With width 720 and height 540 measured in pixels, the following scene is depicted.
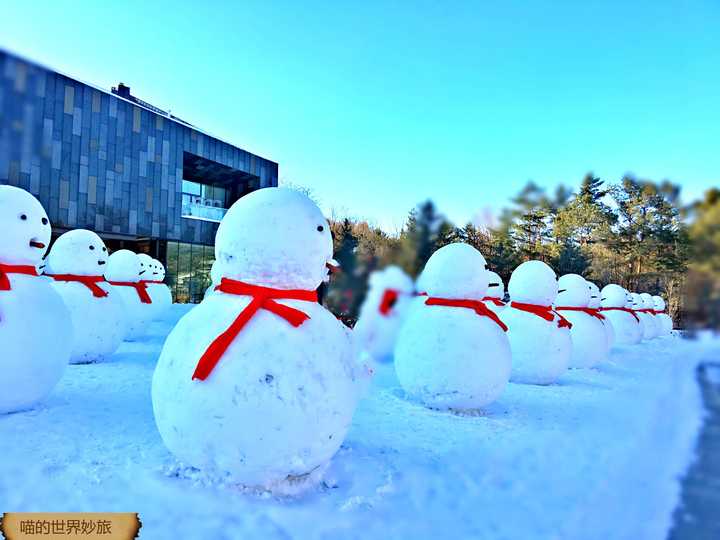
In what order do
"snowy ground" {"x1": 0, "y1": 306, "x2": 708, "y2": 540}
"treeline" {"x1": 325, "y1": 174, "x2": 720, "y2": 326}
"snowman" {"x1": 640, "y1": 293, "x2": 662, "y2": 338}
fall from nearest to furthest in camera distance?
"treeline" {"x1": 325, "y1": 174, "x2": 720, "y2": 326} → "snowy ground" {"x1": 0, "y1": 306, "x2": 708, "y2": 540} → "snowman" {"x1": 640, "y1": 293, "x2": 662, "y2": 338}

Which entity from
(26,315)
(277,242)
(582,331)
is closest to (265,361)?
(277,242)

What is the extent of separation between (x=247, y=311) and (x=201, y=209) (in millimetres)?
20992

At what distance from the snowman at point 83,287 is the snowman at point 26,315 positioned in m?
2.19

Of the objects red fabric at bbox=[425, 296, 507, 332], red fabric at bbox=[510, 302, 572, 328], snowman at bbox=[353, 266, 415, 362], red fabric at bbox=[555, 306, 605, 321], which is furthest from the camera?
red fabric at bbox=[555, 306, 605, 321]

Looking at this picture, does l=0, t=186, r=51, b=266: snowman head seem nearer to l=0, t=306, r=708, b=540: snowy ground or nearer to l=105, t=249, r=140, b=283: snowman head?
l=0, t=306, r=708, b=540: snowy ground

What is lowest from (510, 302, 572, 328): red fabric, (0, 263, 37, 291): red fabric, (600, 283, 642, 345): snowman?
(600, 283, 642, 345): snowman

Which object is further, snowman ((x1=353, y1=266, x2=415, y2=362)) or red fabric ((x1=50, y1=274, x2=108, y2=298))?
red fabric ((x1=50, y1=274, x2=108, y2=298))

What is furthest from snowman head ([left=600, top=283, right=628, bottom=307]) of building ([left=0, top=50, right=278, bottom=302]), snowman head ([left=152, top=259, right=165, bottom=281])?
snowman head ([left=152, top=259, right=165, bottom=281])

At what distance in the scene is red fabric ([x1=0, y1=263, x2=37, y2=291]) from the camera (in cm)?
381

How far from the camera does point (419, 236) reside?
1.03 metres

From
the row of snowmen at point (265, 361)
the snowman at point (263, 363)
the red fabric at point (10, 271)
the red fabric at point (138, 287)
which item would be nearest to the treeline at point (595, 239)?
the row of snowmen at point (265, 361)

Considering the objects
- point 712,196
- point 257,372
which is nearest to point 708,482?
point 712,196

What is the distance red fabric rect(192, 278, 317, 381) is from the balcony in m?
19.6

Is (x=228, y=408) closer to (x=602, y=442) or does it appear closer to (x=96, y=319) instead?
(x=602, y=442)
